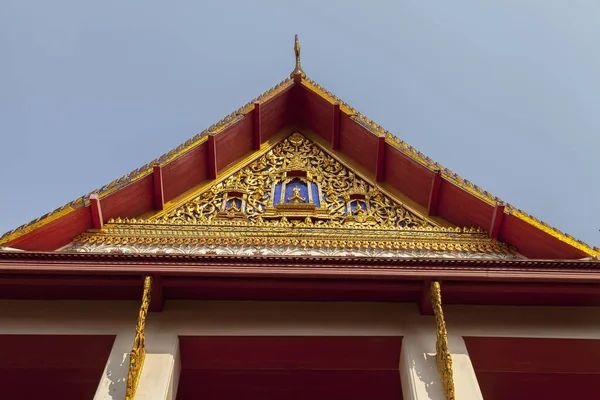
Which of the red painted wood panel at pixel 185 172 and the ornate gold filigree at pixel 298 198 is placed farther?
the red painted wood panel at pixel 185 172

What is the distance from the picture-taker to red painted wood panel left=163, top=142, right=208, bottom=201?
207 inches

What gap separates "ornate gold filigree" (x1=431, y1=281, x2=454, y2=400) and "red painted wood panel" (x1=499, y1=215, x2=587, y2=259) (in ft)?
3.85

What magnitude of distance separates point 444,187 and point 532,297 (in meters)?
1.71

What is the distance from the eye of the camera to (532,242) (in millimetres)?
→ 4418

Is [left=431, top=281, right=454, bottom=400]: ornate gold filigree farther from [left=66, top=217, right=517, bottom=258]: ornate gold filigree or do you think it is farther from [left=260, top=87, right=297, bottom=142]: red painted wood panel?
[left=260, top=87, right=297, bottom=142]: red painted wood panel

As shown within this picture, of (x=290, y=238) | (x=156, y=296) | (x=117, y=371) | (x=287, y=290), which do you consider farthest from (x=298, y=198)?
(x=117, y=371)

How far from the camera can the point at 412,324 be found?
352cm

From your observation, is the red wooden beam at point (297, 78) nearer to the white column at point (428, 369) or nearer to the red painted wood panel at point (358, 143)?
the red painted wood panel at point (358, 143)

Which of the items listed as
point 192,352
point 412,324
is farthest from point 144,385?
point 412,324

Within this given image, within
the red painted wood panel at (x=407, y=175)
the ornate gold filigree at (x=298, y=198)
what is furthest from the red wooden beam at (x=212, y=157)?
the red painted wood panel at (x=407, y=175)

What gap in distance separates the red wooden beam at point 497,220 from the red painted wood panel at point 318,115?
2254 millimetres

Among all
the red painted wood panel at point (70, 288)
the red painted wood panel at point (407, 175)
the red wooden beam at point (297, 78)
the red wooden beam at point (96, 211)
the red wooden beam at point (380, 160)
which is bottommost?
the red painted wood panel at point (70, 288)

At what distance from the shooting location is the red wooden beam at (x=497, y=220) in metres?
4.63

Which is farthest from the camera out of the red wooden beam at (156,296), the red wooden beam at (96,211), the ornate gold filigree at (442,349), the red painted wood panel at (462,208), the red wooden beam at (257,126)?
the red wooden beam at (257,126)
